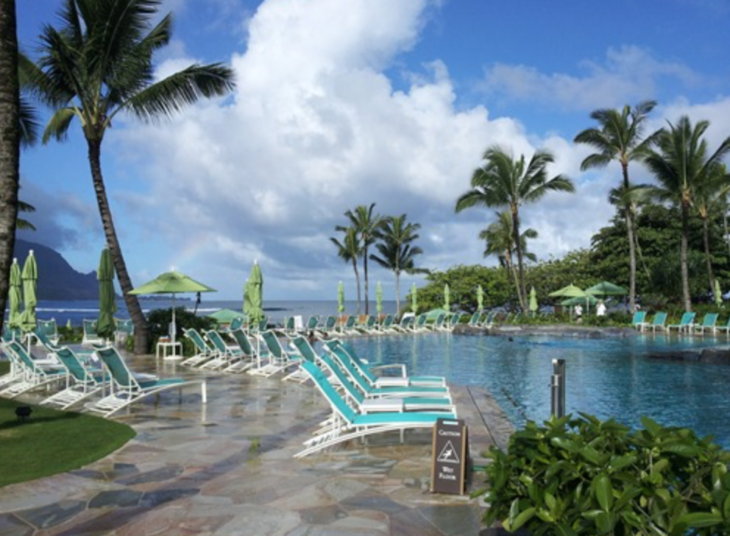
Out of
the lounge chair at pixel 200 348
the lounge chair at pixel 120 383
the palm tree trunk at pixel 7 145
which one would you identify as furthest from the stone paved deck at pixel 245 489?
the lounge chair at pixel 200 348

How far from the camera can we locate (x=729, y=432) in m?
7.78

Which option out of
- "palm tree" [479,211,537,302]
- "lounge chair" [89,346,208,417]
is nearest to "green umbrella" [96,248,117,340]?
"lounge chair" [89,346,208,417]

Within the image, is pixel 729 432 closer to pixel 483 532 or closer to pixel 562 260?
pixel 483 532

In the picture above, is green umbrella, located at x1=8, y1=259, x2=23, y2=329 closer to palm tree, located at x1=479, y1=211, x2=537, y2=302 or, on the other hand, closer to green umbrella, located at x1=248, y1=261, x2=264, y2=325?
green umbrella, located at x1=248, y1=261, x2=264, y2=325

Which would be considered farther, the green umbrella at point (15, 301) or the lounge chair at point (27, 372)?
the green umbrella at point (15, 301)

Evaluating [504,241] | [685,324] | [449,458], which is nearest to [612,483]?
[449,458]

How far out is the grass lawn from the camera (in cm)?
548

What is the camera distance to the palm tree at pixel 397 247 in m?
42.9

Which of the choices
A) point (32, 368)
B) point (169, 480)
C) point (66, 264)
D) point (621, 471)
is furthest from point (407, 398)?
point (66, 264)

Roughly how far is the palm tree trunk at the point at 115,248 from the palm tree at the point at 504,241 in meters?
26.5

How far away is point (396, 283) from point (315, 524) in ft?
129

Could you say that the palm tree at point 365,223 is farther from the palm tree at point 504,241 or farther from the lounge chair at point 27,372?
the lounge chair at point 27,372

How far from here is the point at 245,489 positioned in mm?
4957

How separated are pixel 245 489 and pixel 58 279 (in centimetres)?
16171
